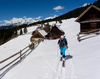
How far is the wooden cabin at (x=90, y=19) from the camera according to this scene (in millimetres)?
17719

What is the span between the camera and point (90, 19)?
60.5 feet

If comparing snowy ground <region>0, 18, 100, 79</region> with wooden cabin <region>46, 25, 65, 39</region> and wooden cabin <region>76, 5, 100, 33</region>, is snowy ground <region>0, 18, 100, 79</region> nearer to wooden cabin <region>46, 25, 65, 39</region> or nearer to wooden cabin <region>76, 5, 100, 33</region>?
wooden cabin <region>76, 5, 100, 33</region>

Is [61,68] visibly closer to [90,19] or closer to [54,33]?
[90,19]

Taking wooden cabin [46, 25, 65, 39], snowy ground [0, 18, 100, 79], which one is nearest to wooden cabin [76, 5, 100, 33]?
snowy ground [0, 18, 100, 79]

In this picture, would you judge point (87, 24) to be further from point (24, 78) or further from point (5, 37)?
point (5, 37)

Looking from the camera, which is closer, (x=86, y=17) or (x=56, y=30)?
(x=86, y=17)

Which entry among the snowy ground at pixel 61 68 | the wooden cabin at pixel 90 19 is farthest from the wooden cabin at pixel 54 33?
the snowy ground at pixel 61 68

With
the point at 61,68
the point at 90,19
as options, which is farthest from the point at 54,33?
the point at 61,68

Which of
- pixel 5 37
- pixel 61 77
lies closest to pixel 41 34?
pixel 61 77

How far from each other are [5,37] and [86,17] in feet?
312

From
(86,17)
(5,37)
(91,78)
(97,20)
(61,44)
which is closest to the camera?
(91,78)

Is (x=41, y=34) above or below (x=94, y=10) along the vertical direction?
below

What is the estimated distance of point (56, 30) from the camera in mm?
35312

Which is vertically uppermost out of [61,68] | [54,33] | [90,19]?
[90,19]
